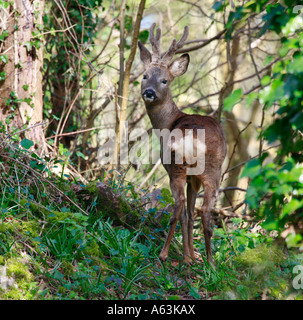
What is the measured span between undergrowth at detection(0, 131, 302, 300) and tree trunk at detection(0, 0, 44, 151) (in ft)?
2.44

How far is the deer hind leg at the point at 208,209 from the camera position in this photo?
5.22 m

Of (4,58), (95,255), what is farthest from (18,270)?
(4,58)

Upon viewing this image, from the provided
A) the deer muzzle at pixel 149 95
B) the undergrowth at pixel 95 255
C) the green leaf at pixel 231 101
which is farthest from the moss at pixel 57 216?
the green leaf at pixel 231 101

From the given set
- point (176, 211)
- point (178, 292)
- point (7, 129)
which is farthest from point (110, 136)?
point (178, 292)

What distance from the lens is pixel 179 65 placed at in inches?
256

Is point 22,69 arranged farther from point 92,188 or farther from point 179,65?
point 179,65

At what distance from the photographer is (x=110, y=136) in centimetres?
968

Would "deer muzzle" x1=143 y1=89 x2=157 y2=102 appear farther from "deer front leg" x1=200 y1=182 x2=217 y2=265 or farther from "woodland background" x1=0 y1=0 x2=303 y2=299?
"deer front leg" x1=200 y1=182 x2=217 y2=265

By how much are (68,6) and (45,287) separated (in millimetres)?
5890

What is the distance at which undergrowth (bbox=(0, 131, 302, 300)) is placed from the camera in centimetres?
449

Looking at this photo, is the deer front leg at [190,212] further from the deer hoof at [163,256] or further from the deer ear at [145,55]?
the deer ear at [145,55]

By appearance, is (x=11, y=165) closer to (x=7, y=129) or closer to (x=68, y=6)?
(x=7, y=129)

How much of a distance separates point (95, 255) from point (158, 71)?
2.59 metres
